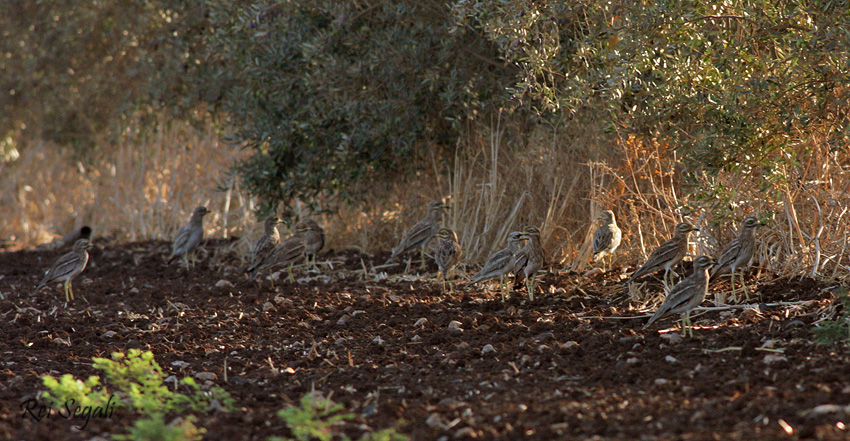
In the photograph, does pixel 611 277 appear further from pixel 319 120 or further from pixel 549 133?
pixel 319 120

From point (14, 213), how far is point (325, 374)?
12642mm

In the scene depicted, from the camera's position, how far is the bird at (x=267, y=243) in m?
10.6

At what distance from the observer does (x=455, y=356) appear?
6469mm

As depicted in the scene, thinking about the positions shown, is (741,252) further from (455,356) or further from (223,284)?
(223,284)

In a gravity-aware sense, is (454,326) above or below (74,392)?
below

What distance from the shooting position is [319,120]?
35.7 ft

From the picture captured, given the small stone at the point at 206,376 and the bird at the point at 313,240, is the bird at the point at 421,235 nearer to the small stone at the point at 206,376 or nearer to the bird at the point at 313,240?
the bird at the point at 313,240

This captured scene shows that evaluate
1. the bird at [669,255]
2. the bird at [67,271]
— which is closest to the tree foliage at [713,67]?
the bird at [669,255]

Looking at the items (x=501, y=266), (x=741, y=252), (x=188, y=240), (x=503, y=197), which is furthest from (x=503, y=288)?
(x=188, y=240)

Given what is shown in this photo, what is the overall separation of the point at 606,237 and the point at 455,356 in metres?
3.37

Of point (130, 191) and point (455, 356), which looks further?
point (130, 191)

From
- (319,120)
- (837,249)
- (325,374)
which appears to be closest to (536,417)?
(325,374)

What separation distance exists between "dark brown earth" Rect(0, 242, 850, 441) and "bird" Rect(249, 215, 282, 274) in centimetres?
45

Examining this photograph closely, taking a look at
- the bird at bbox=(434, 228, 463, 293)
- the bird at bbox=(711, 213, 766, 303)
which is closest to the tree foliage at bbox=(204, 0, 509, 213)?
the bird at bbox=(434, 228, 463, 293)
